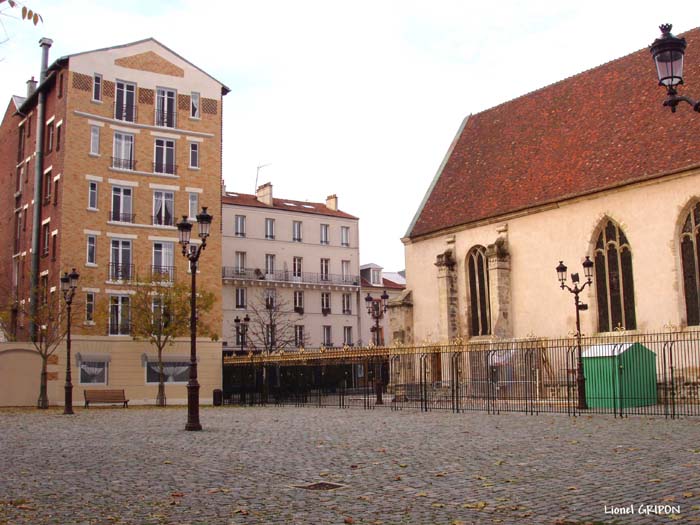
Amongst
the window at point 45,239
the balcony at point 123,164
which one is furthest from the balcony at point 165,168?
the window at point 45,239

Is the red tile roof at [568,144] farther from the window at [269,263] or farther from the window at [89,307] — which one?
the window at [269,263]

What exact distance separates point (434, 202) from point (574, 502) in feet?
102

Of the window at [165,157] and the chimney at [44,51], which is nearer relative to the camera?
the window at [165,157]

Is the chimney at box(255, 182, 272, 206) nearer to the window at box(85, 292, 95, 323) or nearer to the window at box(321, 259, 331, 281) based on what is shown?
the window at box(321, 259, 331, 281)

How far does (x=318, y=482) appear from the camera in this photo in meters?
9.66

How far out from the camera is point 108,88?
41.2 m

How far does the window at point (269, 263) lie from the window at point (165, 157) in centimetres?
1672

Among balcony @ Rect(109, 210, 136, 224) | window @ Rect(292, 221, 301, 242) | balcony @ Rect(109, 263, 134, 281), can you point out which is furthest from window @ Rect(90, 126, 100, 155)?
window @ Rect(292, 221, 301, 242)

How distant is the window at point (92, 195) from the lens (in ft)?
132

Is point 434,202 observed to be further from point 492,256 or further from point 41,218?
point 41,218

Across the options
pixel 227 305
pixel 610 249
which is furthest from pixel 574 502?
pixel 227 305

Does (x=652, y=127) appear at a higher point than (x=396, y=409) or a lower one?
higher

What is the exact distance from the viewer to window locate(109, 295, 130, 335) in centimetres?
3984

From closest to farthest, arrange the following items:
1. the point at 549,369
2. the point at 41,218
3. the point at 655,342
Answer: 1. the point at 655,342
2. the point at 549,369
3. the point at 41,218
